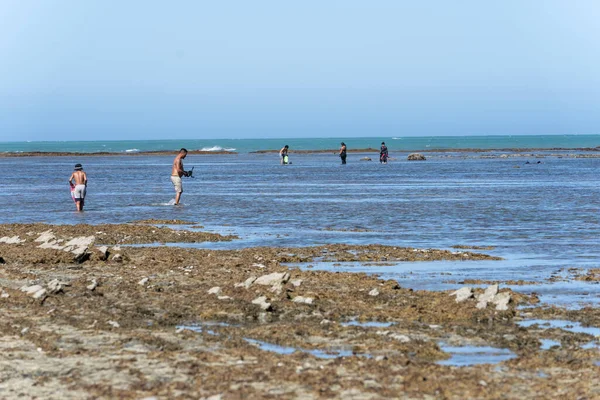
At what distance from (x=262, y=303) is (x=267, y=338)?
169 cm

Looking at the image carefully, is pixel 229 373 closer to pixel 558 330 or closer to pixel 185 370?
pixel 185 370

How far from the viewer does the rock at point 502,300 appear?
10828 millimetres

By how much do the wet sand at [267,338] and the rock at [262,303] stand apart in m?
0.04

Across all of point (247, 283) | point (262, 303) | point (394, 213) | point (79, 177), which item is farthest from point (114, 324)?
point (79, 177)

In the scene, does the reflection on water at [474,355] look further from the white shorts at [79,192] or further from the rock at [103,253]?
the white shorts at [79,192]

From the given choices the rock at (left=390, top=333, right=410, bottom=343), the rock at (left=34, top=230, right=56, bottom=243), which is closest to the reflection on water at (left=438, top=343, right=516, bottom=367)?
the rock at (left=390, top=333, right=410, bottom=343)

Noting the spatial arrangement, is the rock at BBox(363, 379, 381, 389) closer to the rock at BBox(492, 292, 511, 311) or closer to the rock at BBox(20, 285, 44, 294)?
the rock at BBox(492, 292, 511, 311)

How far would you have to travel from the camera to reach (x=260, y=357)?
8586 mm

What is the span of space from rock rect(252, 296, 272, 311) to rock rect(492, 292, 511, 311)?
8.29 feet

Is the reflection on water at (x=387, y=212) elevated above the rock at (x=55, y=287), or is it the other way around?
the rock at (x=55, y=287)

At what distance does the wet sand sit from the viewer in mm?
7629

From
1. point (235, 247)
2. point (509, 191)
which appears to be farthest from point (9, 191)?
point (235, 247)


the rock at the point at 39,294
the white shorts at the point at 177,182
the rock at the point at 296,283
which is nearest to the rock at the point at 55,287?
the rock at the point at 39,294

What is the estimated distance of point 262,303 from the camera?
36.6 ft
